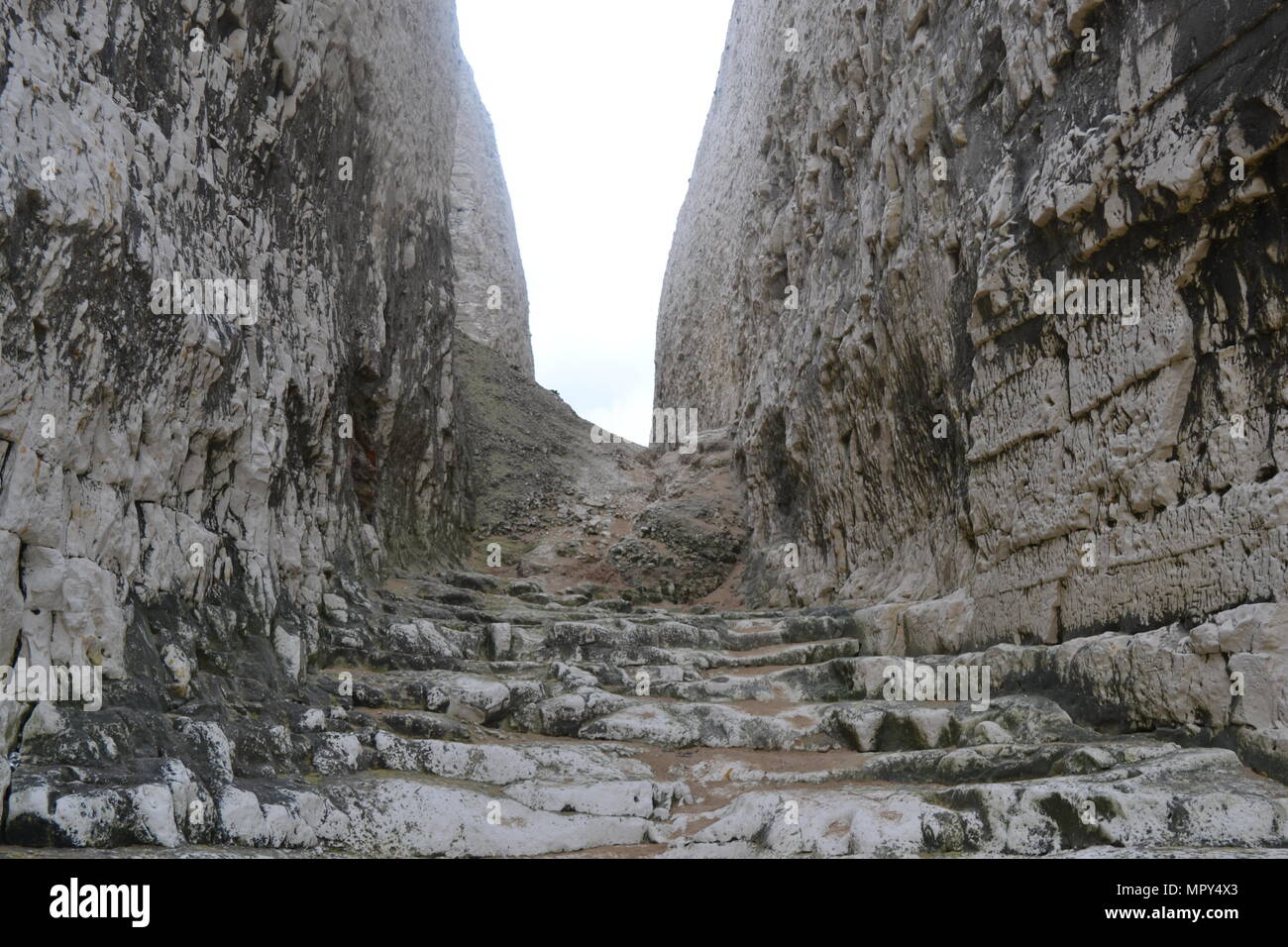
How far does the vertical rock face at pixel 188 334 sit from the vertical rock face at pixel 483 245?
75.1ft

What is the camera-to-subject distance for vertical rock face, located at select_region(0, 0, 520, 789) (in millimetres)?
5945

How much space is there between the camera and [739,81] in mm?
27625

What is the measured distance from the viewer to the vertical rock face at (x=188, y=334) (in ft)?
19.5

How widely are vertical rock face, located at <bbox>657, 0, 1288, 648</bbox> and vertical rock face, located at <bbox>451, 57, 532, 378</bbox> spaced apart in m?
22.8
